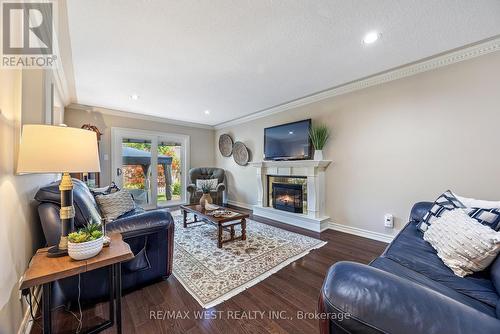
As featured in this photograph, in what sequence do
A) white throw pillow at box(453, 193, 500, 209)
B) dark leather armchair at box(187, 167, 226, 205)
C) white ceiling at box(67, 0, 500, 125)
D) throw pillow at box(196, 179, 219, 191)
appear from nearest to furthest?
1. white throw pillow at box(453, 193, 500, 209)
2. white ceiling at box(67, 0, 500, 125)
3. dark leather armchair at box(187, 167, 226, 205)
4. throw pillow at box(196, 179, 219, 191)

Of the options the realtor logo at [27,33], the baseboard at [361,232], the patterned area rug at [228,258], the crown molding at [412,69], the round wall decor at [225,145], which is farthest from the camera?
the round wall decor at [225,145]

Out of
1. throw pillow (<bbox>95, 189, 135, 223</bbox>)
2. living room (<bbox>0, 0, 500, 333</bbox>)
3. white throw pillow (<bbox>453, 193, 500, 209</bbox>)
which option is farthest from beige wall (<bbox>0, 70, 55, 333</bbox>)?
white throw pillow (<bbox>453, 193, 500, 209</bbox>)

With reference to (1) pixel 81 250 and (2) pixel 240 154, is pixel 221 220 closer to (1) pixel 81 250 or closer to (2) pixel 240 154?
(1) pixel 81 250

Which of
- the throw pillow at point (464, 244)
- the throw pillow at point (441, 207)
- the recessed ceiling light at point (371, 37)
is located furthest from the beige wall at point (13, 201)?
the throw pillow at point (441, 207)

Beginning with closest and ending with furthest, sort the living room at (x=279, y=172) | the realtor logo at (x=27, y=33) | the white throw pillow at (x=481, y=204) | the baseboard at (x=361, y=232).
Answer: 1. the living room at (x=279, y=172)
2. the realtor logo at (x=27, y=33)
3. the white throw pillow at (x=481, y=204)
4. the baseboard at (x=361, y=232)

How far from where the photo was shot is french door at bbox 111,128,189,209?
15.1 feet

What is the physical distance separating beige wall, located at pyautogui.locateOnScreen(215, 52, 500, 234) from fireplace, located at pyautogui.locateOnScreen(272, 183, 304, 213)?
0.55 metres

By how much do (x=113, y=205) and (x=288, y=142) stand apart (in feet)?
10.0

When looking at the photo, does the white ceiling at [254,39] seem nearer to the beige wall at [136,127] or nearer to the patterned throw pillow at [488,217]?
the beige wall at [136,127]

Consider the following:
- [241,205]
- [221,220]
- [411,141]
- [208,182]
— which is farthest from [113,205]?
[411,141]

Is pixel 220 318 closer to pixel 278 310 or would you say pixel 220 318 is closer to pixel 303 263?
pixel 278 310

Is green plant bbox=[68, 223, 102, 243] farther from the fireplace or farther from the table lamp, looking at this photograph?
the fireplace

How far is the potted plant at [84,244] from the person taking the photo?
3.70ft

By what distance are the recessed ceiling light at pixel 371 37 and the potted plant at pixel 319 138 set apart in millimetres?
1539
